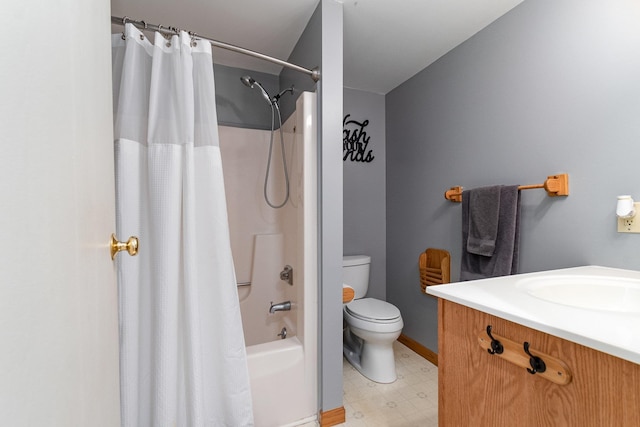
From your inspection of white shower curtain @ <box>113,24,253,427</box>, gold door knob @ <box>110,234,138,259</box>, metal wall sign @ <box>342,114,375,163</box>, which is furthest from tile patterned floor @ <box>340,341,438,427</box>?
metal wall sign @ <box>342,114,375,163</box>

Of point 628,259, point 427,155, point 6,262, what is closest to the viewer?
point 6,262

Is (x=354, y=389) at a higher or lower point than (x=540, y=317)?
lower

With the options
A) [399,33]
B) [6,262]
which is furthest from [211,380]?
[399,33]

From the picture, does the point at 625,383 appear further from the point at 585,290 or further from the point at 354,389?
the point at 354,389

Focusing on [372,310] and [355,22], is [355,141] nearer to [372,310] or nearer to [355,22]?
[355,22]

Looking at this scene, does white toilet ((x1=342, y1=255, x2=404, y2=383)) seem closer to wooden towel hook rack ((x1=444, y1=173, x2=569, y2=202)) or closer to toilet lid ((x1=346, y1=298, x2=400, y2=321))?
toilet lid ((x1=346, y1=298, x2=400, y2=321))

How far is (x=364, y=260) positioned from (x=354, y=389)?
0.88m

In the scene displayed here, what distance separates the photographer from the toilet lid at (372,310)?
1.69m

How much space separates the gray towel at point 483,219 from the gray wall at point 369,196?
92cm

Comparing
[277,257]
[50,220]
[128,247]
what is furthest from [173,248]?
[277,257]

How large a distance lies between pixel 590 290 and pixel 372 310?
111 cm

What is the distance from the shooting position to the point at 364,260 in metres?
2.14

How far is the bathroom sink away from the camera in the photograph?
87 centimetres

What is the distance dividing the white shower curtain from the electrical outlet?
1.59 m
